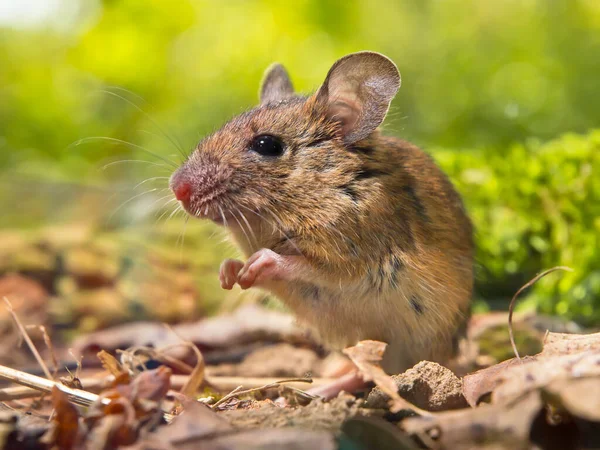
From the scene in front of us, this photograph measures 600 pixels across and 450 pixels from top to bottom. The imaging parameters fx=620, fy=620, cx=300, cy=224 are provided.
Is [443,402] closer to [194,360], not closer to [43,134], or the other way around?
[194,360]

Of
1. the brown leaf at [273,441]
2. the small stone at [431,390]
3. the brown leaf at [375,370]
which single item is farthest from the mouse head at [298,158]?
the brown leaf at [273,441]

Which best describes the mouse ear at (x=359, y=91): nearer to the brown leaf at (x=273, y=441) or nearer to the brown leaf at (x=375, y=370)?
the brown leaf at (x=375, y=370)

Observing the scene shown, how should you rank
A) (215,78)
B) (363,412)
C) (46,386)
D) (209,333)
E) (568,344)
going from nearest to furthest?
1. (363,412)
2. (568,344)
3. (46,386)
4. (209,333)
5. (215,78)

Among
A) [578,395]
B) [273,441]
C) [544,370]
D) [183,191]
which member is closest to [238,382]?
[183,191]

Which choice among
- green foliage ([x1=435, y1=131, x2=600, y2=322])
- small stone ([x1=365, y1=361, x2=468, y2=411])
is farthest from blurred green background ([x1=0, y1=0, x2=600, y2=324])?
small stone ([x1=365, y1=361, x2=468, y2=411])

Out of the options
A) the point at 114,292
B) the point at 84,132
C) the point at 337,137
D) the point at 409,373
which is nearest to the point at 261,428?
the point at 409,373

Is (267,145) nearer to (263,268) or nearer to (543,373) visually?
(263,268)
